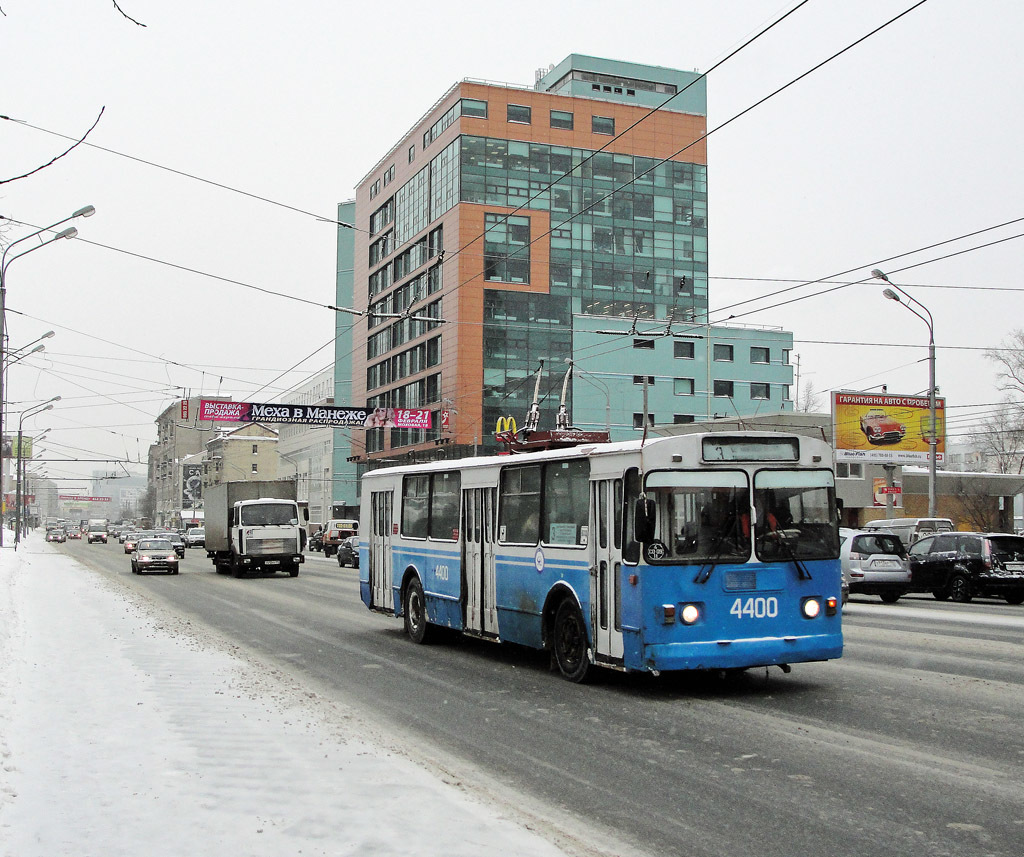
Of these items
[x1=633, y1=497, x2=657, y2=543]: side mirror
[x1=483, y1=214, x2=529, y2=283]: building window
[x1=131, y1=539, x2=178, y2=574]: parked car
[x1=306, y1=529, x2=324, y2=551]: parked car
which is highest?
[x1=483, y1=214, x2=529, y2=283]: building window

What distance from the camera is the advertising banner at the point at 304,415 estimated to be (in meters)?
43.8

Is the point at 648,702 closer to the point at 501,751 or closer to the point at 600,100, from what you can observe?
the point at 501,751

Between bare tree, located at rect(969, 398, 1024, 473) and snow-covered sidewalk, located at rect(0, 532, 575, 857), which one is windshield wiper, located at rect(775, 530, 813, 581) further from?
bare tree, located at rect(969, 398, 1024, 473)

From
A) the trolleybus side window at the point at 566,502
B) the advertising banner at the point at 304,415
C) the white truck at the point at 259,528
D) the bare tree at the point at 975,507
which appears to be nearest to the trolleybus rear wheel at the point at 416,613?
the trolleybus side window at the point at 566,502

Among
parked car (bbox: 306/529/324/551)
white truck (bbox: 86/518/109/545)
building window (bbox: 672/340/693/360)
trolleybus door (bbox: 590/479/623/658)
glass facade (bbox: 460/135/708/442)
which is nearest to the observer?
trolleybus door (bbox: 590/479/623/658)

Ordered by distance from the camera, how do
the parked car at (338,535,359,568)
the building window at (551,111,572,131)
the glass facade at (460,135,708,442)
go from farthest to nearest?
the building window at (551,111,572,131)
the glass facade at (460,135,708,442)
the parked car at (338,535,359,568)

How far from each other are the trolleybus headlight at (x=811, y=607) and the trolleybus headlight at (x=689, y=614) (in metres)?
1.20

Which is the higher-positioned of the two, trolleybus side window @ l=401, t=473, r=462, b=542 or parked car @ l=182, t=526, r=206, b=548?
trolleybus side window @ l=401, t=473, r=462, b=542

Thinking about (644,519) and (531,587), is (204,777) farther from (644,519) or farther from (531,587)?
(531,587)

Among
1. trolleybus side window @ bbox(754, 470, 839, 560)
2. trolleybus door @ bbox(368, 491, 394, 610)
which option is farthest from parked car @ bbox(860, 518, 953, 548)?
trolleybus side window @ bbox(754, 470, 839, 560)

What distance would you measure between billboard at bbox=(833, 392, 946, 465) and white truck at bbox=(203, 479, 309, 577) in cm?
2514

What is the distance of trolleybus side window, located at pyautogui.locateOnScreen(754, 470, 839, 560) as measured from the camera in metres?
10.5

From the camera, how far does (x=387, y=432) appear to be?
8638cm

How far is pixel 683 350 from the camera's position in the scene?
81.8 meters
